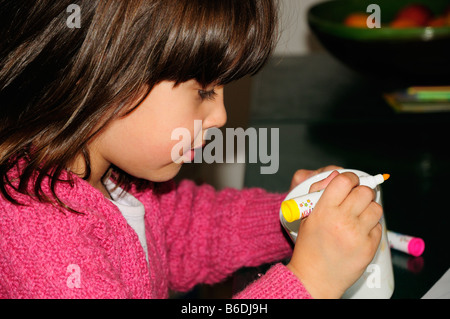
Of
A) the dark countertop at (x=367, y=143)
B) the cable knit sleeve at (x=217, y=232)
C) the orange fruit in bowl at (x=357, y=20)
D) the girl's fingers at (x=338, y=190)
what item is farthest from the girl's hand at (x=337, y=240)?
the orange fruit in bowl at (x=357, y=20)

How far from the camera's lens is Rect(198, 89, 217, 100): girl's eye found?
797 mm

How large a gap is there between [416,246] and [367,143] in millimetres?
347

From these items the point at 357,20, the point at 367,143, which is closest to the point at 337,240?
the point at 367,143

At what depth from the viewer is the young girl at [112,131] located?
0.70 metres

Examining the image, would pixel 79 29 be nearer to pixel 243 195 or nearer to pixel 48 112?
pixel 48 112

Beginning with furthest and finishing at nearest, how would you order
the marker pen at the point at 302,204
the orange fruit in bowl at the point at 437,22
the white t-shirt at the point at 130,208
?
the orange fruit in bowl at the point at 437,22, the white t-shirt at the point at 130,208, the marker pen at the point at 302,204

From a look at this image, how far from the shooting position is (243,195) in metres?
0.98

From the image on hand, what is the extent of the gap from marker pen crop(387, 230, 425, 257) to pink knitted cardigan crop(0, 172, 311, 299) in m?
A: 0.16

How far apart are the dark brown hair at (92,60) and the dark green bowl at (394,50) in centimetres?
45

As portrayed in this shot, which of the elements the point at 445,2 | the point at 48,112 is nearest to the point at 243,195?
the point at 48,112

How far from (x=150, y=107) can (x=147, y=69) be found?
60mm

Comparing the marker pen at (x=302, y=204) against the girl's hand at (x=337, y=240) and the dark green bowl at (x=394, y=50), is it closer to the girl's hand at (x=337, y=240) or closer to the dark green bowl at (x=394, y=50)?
the girl's hand at (x=337, y=240)

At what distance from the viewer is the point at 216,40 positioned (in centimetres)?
74
